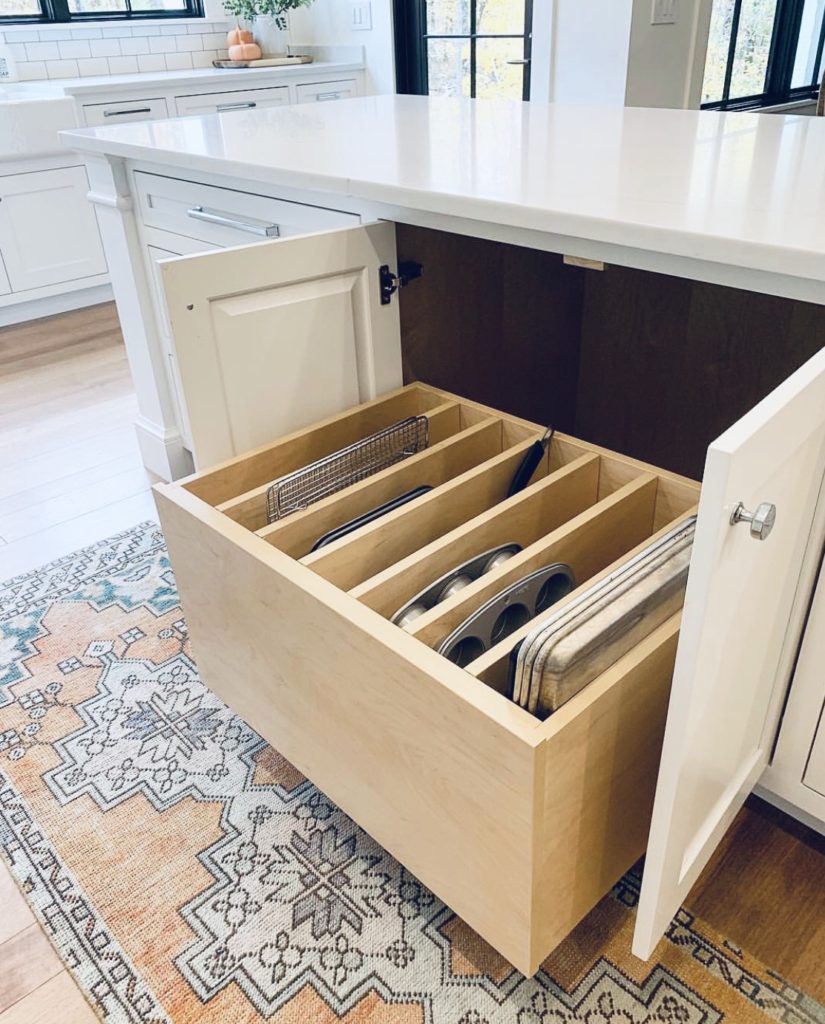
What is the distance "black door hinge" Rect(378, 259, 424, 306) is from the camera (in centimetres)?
126

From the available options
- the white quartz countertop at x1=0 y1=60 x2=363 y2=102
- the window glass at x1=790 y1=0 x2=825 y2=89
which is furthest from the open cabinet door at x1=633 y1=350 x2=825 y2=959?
the window glass at x1=790 y1=0 x2=825 y2=89

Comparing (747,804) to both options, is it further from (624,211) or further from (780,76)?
(780,76)

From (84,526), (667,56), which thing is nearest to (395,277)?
(84,526)

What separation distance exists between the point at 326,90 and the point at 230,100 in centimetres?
52

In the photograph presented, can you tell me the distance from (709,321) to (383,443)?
819mm

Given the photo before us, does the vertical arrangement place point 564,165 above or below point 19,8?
below

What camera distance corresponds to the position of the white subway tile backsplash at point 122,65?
148 inches

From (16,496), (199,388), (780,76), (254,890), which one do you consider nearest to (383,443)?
(199,388)

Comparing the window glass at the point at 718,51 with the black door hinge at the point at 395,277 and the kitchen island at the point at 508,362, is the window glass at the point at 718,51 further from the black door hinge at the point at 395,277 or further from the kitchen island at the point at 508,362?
the black door hinge at the point at 395,277

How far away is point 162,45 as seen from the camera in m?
3.87

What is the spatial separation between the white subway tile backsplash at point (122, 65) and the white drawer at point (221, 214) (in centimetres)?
256

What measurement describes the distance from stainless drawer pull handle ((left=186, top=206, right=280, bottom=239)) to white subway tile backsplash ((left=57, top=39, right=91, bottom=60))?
270 centimetres

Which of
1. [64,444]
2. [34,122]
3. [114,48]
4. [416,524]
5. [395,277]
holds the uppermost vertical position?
[114,48]

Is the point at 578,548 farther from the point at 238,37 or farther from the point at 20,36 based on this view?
the point at 238,37
